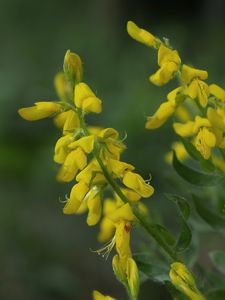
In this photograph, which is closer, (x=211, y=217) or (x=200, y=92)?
(x=200, y=92)

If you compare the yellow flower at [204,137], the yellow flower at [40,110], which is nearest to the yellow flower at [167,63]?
the yellow flower at [204,137]

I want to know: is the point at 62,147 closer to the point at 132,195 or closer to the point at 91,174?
the point at 91,174

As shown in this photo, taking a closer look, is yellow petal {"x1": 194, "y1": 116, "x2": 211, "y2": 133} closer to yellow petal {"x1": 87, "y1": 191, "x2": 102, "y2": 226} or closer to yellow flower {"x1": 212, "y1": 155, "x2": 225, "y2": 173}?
yellow flower {"x1": 212, "y1": 155, "x2": 225, "y2": 173}

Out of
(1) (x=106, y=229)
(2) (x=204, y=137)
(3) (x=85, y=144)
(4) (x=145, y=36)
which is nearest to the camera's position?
(3) (x=85, y=144)

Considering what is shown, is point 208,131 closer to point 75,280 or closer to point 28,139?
point 75,280

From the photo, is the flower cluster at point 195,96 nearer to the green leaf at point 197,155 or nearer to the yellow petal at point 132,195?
the green leaf at point 197,155

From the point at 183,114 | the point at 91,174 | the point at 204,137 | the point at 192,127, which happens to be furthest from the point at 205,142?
the point at 183,114

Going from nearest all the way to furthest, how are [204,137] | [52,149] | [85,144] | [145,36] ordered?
[85,144] < [204,137] < [145,36] < [52,149]
